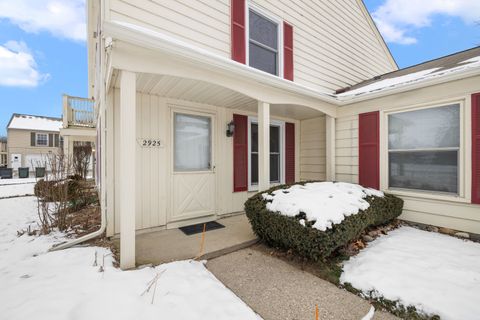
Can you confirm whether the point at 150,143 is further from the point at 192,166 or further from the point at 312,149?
the point at 312,149

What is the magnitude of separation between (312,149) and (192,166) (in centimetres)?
354

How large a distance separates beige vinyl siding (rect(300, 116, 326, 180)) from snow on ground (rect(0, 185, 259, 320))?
14.5 ft

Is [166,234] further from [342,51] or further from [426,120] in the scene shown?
[342,51]

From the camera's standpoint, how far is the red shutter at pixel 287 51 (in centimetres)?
561

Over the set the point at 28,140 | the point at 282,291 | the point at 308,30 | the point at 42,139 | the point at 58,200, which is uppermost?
the point at 308,30

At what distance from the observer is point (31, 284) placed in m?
2.24

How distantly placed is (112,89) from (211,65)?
1.79 m

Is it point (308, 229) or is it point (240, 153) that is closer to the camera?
point (308, 229)

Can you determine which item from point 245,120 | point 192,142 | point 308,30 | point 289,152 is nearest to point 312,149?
point 289,152

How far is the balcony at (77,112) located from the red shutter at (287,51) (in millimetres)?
8714

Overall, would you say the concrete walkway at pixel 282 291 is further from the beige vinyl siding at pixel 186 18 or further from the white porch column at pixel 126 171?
the beige vinyl siding at pixel 186 18

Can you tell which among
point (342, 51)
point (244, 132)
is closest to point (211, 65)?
point (244, 132)

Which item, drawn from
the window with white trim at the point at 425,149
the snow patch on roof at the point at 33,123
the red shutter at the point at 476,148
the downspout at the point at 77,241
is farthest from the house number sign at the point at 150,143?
the snow patch on roof at the point at 33,123

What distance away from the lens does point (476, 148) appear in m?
3.55
